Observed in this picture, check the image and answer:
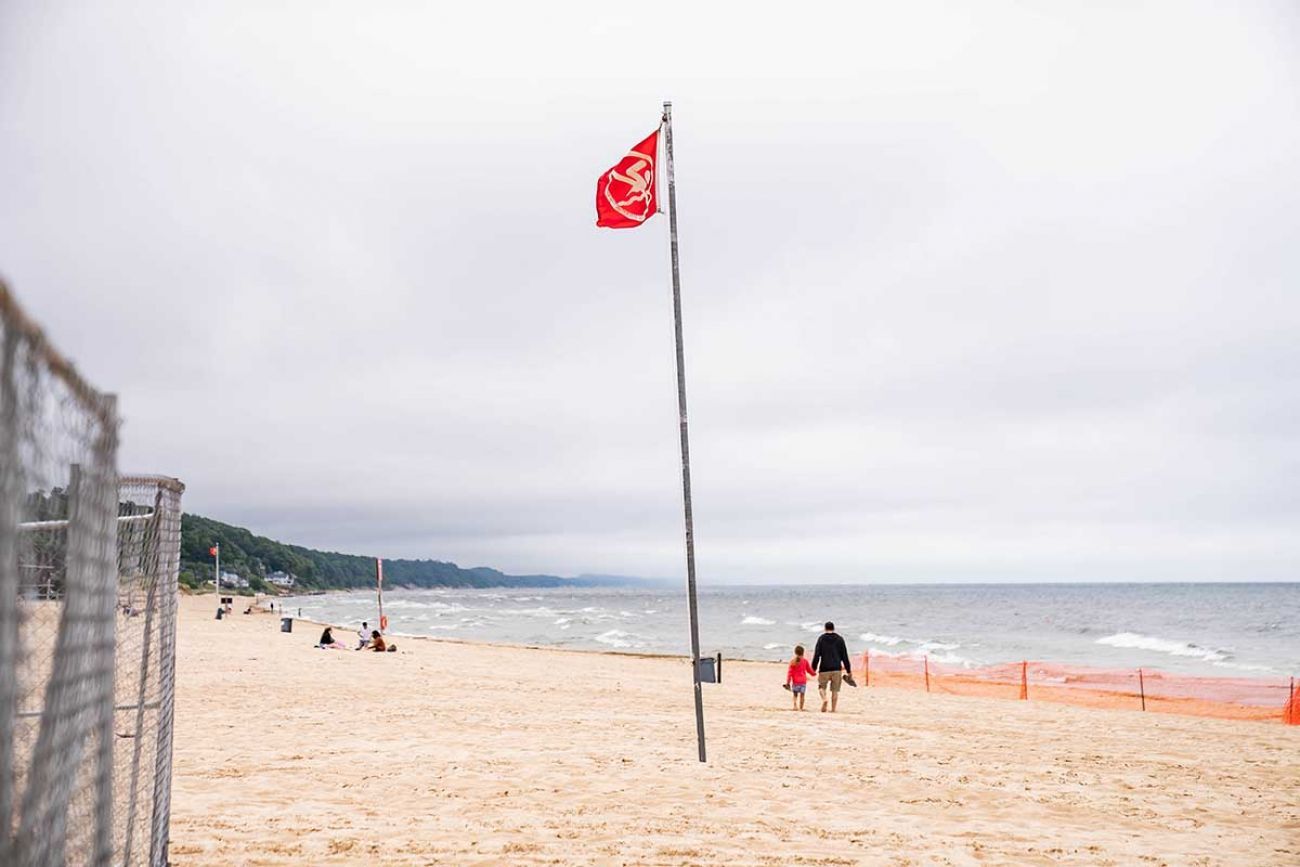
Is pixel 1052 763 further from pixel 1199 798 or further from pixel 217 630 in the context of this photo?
pixel 217 630

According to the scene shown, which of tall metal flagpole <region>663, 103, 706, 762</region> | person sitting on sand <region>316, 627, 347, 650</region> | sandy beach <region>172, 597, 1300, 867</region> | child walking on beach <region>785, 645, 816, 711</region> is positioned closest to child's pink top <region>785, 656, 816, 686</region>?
child walking on beach <region>785, 645, 816, 711</region>

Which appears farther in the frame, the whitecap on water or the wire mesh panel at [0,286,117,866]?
the whitecap on water

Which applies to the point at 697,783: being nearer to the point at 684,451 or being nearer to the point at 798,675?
the point at 684,451

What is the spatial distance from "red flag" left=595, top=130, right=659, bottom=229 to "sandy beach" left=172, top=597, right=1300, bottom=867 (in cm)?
696

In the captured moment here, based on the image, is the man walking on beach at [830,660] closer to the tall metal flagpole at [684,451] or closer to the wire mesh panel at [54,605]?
the tall metal flagpole at [684,451]

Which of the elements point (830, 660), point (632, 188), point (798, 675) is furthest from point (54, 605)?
point (798, 675)

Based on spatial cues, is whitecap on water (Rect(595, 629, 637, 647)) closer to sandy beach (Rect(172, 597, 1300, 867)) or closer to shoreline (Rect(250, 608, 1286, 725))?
shoreline (Rect(250, 608, 1286, 725))

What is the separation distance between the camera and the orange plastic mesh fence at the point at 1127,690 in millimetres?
21672

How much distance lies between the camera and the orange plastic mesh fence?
21.7m

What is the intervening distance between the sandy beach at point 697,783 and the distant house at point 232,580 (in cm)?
17019

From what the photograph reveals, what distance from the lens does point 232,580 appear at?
17212 centimetres

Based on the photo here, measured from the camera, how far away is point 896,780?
35.4ft

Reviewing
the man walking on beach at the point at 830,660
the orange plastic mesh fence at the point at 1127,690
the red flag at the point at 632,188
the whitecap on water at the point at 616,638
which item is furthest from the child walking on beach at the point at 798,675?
the whitecap on water at the point at 616,638

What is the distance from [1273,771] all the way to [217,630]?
1766 inches
